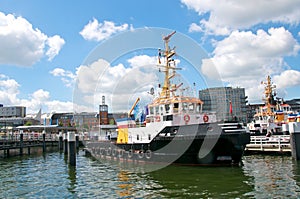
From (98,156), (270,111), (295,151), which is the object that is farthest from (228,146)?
(270,111)

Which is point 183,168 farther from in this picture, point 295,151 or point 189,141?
point 295,151

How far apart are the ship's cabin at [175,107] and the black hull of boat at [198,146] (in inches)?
83.9

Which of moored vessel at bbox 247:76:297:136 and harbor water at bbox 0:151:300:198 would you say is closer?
harbor water at bbox 0:151:300:198

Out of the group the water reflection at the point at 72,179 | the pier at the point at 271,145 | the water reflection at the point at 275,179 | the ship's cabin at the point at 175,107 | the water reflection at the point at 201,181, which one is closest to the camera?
the water reflection at the point at 275,179

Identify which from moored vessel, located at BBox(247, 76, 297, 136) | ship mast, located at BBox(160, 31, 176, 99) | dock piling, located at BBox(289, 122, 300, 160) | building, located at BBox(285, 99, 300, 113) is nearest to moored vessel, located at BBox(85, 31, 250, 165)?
ship mast, located at BBox(160, 31, 176, 99)

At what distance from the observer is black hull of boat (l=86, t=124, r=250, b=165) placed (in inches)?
814

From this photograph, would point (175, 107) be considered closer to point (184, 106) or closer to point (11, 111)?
point (184, 106)

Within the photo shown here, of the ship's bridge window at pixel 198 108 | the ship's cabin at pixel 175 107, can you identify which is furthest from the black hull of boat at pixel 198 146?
the ship's bridge window at pixel 198 108

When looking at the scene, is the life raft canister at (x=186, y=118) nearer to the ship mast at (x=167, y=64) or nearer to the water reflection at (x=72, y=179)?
the ship mast at (x=167, y=64)

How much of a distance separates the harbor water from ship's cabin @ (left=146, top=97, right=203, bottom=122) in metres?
5.16

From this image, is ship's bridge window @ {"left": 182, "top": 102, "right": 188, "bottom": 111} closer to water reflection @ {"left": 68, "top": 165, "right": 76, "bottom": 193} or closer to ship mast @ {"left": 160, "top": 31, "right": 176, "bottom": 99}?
ship mast @ {"left": 160, "top": 31, "right": 176, "bottom": 99}

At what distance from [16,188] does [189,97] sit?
626 inches

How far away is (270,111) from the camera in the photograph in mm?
46812

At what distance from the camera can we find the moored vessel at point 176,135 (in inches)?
822
